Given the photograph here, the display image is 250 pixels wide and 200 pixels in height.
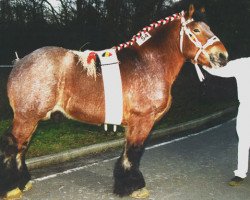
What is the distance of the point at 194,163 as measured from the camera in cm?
684

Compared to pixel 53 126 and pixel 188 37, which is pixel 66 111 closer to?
pixel 188 37

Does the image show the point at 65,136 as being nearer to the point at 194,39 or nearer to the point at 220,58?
the point at 194,39

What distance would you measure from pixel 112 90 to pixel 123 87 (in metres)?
0.16

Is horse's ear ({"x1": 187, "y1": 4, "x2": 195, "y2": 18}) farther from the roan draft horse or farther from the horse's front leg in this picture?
the horse's front leg

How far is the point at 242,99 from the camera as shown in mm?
5523

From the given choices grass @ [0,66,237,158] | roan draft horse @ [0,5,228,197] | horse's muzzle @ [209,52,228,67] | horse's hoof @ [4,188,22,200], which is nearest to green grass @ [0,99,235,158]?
grass @ [0,66,237,158]

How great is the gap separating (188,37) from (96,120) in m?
1.67

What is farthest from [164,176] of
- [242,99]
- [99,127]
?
[99,127]

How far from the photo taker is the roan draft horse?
4.63 meters

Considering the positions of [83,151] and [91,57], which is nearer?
[91,57]

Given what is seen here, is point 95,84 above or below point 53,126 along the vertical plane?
above

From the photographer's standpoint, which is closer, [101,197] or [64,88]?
[64,88]

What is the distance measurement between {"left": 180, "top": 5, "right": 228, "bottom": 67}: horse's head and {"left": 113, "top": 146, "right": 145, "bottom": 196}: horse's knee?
1.47 m

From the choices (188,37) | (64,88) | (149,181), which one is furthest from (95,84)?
(149,181)
